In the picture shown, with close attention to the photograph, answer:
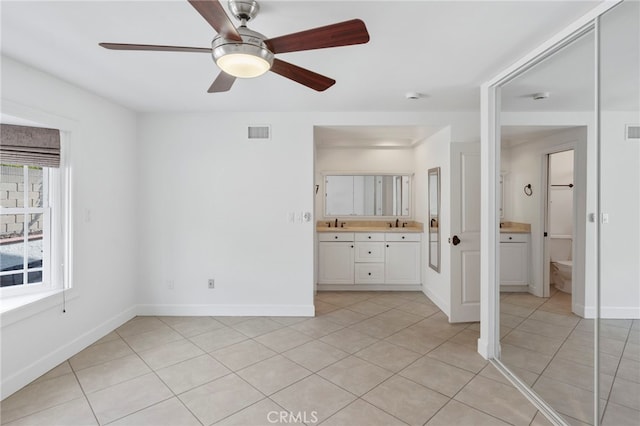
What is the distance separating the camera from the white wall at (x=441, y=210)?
3.71 m

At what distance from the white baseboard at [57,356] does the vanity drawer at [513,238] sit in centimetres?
389

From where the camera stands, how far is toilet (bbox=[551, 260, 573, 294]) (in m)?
1.99

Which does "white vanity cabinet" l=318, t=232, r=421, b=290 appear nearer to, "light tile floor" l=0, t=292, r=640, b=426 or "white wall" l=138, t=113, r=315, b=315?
"white wall" l=138, t=113, r=315, b=315

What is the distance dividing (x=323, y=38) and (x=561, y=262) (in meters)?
2.08

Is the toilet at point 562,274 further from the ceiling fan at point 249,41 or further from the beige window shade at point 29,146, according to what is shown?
the beige window shade at point 29,146

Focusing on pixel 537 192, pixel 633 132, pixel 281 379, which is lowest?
pixel 281 379

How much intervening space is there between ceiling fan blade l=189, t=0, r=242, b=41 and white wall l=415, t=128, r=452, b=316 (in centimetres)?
287

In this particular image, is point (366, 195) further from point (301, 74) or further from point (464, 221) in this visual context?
point (301, 74)

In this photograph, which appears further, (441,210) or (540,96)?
(441,210)

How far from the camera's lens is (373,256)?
4758 millimetres

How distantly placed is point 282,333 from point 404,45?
2.85m

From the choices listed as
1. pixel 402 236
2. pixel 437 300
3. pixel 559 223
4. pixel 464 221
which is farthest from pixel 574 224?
pixel 402 236

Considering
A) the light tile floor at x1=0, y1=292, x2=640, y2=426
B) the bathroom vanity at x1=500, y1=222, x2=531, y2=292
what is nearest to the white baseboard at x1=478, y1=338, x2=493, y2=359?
the light tile floor at x1=0, y1=292, x2=640, y2=426

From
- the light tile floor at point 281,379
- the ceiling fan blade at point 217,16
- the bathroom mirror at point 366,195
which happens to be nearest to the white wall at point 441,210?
the bathroom mirror at point 366,195
